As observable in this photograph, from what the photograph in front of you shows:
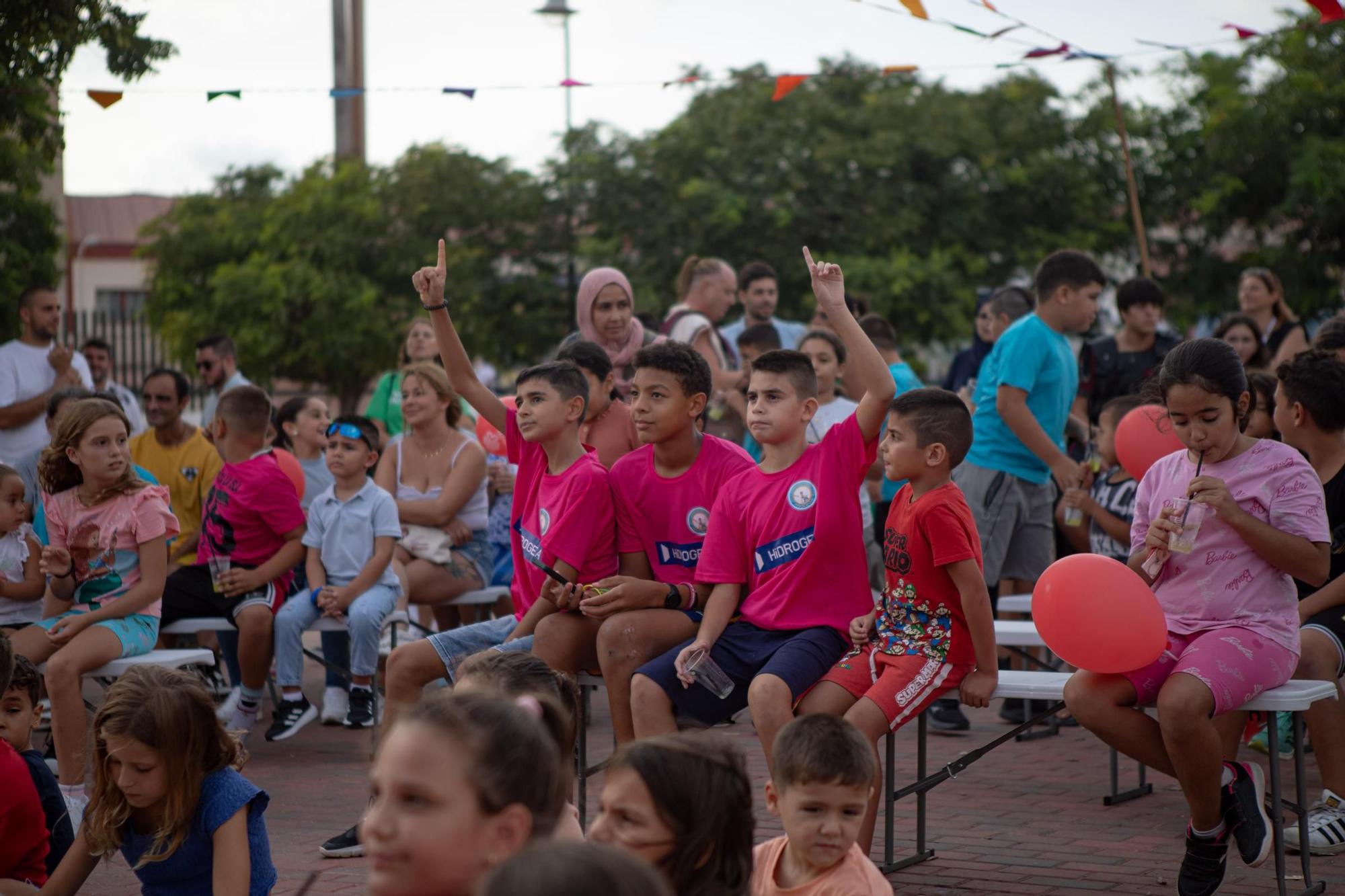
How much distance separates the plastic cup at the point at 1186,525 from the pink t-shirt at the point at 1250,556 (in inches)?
3.0

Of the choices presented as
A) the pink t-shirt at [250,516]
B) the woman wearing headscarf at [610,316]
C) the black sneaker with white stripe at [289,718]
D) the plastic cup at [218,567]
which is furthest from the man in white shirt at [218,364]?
the woman wearing headscarf at [610,316]

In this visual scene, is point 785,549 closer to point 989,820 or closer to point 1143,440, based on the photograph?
point 989,820

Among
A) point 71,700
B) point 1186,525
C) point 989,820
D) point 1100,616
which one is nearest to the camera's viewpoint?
point 1100,616

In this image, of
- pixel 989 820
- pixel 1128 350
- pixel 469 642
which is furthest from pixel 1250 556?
pixel 1128 350

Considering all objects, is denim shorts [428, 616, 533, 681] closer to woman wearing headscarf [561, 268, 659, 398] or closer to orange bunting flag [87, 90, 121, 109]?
woman wearing headscarf [561, 268, 659, 398]

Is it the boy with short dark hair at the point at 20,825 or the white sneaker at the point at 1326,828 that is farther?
the white sneaker at the point at 1326,828

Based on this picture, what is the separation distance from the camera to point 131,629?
20.6 ft

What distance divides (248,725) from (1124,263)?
687 inches

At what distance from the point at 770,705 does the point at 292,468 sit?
14.8 feet

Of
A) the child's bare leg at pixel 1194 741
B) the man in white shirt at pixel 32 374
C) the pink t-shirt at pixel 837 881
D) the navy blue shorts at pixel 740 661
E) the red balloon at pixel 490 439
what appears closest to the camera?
the pink t-shirt at pixel 837 881

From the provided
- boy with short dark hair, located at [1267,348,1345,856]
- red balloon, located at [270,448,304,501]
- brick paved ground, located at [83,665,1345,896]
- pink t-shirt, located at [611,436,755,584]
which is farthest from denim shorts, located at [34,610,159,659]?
boy with short dark hair, located at [1267,348,1345,856]

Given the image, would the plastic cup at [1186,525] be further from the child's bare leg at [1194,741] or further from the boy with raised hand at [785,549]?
the boy with raised hand at [785,549]

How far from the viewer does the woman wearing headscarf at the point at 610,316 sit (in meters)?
7.53

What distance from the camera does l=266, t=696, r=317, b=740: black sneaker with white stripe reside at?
742 cm
